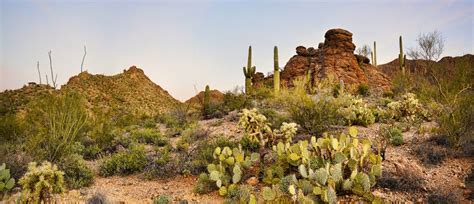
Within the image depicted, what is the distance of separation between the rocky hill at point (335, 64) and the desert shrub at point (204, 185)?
60.5ft

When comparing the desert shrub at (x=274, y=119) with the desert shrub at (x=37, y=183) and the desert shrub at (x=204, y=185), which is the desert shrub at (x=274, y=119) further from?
the desert shrub at (x=37, y=183)

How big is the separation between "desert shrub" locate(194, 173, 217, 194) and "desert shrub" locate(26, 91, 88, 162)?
2900mm

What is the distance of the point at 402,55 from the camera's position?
2561cm

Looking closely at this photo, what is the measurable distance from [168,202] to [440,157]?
509 cm

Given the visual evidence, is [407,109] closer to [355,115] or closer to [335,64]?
[355,115]

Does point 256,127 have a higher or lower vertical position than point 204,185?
higher

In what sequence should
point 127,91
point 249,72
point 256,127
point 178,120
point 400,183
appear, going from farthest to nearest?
point 127,91 → point 249,72 → point 178,120 → point 256,127 → point 400,183

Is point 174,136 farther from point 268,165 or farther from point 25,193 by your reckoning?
point 25,193

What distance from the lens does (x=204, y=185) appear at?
6.39m

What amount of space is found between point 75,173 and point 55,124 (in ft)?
4.62

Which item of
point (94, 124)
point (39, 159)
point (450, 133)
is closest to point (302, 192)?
point (450, 133)

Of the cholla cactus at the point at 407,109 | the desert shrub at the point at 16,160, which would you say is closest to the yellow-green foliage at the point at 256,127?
the desert shrub at the point at 16,160

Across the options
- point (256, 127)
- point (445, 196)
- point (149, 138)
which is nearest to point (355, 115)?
point (256, 127)

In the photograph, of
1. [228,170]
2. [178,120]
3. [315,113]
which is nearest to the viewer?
[228,170]
